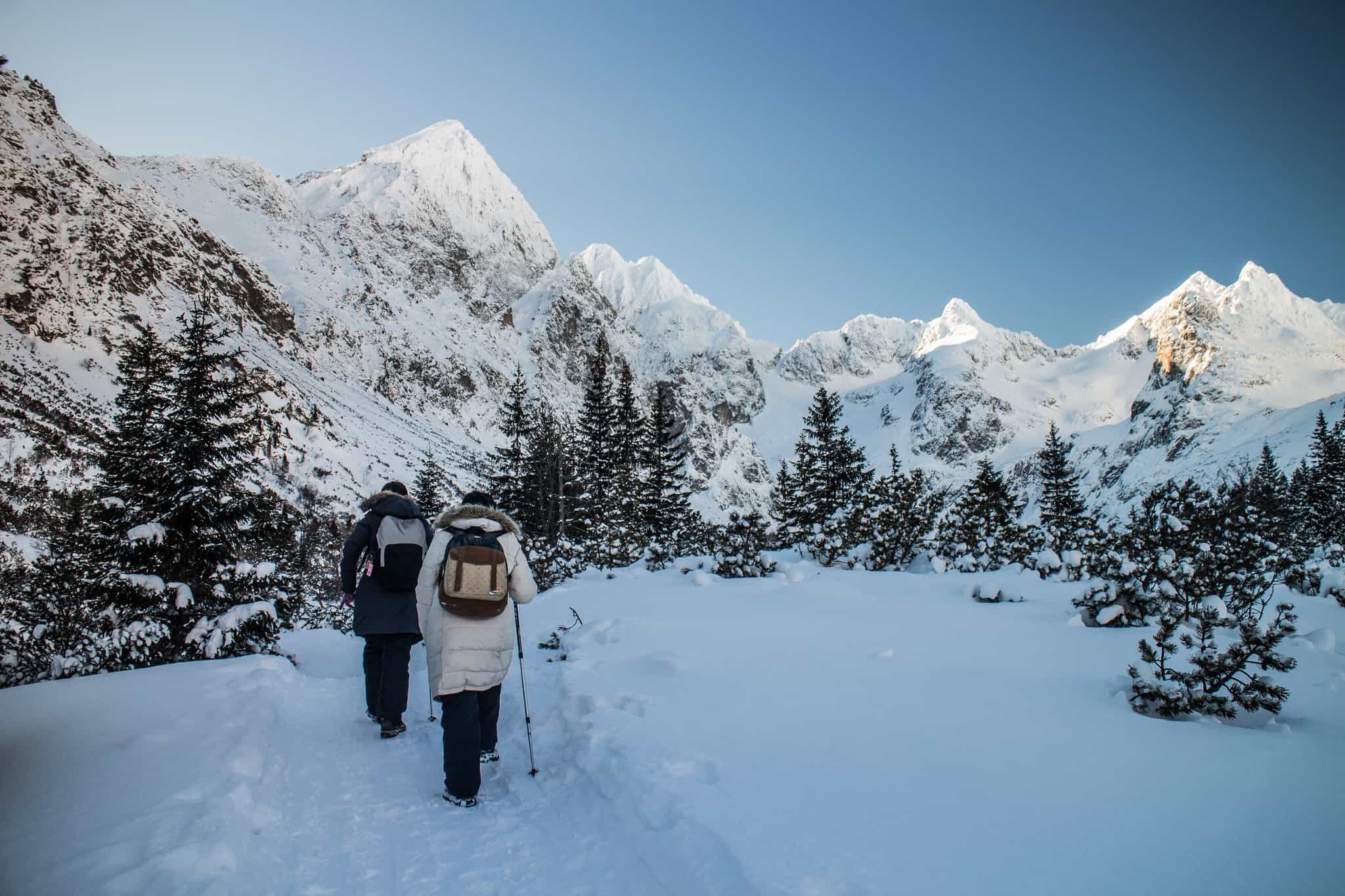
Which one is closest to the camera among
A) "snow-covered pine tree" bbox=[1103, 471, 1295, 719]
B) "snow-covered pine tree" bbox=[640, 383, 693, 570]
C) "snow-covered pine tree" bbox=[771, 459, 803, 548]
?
"snow-covered pine tree" bbox=[1103, 471, 1295, 719]

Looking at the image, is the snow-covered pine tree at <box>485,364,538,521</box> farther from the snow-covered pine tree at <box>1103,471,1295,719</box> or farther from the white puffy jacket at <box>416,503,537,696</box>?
the snow-covered pine tree at <box>1103,471,1295,719</box>

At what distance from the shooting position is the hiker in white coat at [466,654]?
389cm

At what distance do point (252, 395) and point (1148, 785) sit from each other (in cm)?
1188

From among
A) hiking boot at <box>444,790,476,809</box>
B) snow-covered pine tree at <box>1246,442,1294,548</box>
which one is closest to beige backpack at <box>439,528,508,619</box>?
hiking boot at <box>444,790,476,809</box>

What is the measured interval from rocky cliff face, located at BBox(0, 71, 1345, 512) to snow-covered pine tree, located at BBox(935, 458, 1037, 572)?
33.0m

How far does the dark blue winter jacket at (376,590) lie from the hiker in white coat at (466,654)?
1333mm

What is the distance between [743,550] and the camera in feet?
43.1

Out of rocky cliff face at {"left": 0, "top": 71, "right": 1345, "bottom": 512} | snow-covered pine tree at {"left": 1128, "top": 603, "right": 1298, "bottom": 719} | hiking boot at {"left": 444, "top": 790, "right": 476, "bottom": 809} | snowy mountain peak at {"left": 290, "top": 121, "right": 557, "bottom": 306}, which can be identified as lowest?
hiking boot at {"left": 444, "top": 790, "right": 476, "bottom": 809}

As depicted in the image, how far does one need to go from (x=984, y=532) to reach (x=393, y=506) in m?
15.4

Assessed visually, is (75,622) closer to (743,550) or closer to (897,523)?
(743,550)

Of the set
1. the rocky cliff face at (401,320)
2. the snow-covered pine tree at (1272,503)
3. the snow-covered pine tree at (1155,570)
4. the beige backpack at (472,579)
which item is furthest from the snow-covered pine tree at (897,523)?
the rocky cliff face at (401,320)

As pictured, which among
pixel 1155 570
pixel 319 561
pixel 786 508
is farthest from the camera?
pixel 319 561

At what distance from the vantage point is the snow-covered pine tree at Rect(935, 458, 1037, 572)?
553 inches

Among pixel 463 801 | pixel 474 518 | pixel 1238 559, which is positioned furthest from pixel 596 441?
pixel 463 801
